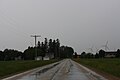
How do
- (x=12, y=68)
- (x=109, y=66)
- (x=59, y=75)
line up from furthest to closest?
(x=109, y=66) → (x=12, y=68) → (x=59, y=75)

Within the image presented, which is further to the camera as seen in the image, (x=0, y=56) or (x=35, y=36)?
(x=0, y=56)

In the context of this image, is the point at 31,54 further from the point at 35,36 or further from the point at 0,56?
the point at 35,36

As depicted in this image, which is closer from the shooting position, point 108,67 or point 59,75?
point 59,75

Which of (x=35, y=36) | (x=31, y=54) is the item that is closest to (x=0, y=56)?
(x=31, y=54)

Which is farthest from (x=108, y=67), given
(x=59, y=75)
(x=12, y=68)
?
(x=59, y=75)

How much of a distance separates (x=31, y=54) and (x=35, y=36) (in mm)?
81789

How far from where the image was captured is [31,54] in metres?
187

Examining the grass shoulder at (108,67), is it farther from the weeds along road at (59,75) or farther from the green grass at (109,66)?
the weeds along road at (59,75)

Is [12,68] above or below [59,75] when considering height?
above

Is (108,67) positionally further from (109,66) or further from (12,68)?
(12,68)

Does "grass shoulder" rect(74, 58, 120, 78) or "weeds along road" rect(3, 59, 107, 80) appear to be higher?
"grass shoulder" rect(74, 58, 120, 78)

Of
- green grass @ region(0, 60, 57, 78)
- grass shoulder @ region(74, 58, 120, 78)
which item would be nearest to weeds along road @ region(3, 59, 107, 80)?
grass shoulder @ region(74, 58, 120, 78)

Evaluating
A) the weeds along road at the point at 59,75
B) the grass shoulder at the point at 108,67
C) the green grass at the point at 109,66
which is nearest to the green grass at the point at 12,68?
the weeds along road at the point at 59,75

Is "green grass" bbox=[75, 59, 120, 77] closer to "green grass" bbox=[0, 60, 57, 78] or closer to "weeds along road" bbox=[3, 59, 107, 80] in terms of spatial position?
"weeds along road" bbox=[3, 59, 107, 80]
